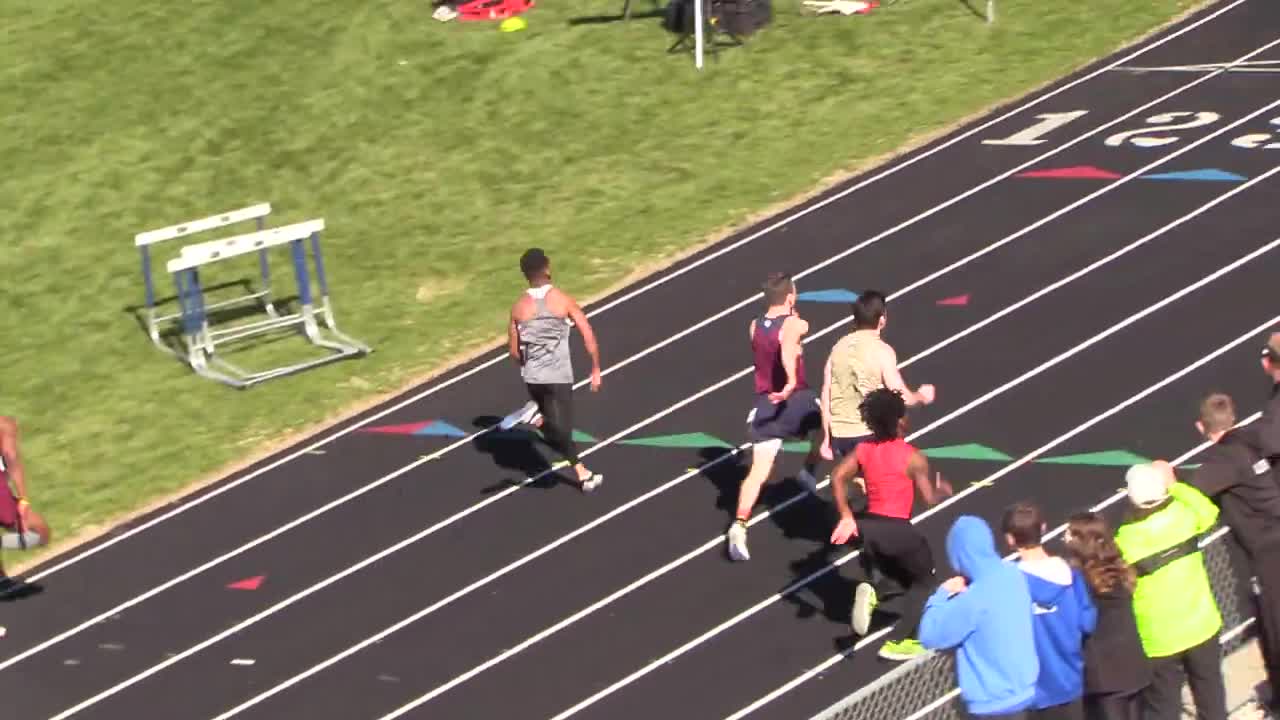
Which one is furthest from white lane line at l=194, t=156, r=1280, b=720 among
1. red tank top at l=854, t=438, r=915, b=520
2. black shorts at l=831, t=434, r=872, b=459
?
red tank top at l=854, t=438, r=915, b=520

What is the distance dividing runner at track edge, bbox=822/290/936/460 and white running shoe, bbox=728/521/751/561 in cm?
106

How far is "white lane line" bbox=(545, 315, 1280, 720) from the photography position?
12.4 m

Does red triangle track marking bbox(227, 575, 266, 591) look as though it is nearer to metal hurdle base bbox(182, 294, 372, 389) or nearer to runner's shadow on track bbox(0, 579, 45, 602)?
runner's shadow on track bbox(0, 579, 45, 602)

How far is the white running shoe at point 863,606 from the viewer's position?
11.9 m

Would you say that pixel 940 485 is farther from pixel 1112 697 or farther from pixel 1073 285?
pixel 1073 285

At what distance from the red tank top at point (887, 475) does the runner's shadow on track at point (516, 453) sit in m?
4.63

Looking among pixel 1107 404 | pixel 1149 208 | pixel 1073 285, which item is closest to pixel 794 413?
pixel 1107 404

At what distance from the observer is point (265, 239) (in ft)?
63.2

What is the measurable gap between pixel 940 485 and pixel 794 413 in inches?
71.8

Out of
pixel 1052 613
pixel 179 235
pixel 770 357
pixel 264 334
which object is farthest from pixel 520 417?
pixel 1052 613

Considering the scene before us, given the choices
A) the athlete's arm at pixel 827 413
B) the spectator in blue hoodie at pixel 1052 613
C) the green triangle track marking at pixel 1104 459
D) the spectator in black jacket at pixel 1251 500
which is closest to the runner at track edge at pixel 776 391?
the athlete's arm at pixel 827 413

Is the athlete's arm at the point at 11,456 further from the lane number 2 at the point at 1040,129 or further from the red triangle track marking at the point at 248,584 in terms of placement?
the lane number 2 at the point at 1040,129

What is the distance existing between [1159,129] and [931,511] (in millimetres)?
8941

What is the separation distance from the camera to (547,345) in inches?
574
